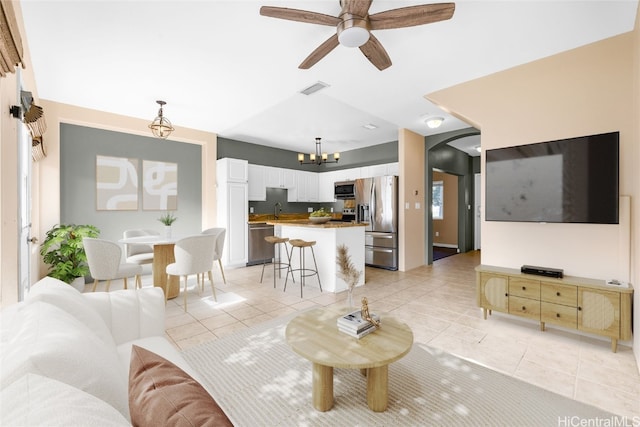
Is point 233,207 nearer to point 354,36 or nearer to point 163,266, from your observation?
point 163,266

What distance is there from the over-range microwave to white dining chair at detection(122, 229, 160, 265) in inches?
154

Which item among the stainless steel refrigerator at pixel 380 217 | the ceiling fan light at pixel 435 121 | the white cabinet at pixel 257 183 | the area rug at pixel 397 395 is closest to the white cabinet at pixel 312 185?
the white cabinet at pixel 257 183

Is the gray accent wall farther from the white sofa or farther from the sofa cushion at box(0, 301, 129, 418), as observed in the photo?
the sofa cushion at box(0, 301, 129, 418)

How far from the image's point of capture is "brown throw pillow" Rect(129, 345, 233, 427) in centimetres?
65

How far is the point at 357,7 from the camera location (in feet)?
6.52

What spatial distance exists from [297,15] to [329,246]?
289cm

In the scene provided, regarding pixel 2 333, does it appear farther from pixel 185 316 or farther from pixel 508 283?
pixel 508 283

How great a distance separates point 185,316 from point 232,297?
0.73 meters

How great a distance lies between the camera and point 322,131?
5.72 m

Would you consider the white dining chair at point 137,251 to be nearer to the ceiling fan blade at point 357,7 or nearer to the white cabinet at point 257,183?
the white cabinet at point 257,183

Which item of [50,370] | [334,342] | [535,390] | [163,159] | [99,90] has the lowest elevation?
[535,390]

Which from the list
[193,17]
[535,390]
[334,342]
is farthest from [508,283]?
[193,17]

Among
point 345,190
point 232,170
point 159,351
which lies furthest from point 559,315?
point 232,170

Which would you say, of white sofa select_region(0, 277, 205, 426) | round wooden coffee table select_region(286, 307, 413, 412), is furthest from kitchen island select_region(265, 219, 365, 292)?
white sofa select_region(0, 277, 205, 426)
